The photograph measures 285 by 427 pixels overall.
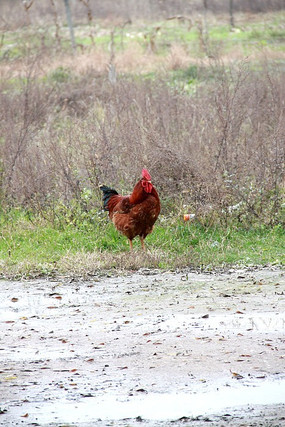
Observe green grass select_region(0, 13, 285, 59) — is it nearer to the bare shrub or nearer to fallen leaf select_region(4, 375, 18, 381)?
the bare shrub

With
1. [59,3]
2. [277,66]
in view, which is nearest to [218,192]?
[277,66]

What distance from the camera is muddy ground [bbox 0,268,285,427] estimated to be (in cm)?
489

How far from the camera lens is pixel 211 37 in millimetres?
30375

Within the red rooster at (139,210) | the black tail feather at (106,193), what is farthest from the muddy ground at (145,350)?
the black tail feather at (106,193)

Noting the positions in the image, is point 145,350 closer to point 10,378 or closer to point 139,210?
point 10,378

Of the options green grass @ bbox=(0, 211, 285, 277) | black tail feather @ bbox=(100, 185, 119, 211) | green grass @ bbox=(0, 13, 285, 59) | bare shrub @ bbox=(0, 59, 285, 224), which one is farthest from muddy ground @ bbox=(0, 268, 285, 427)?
green grass @ bbox=(0, 13, 285, 59)

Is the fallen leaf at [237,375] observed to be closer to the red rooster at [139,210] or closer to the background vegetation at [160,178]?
the background vegetation at [160,178]

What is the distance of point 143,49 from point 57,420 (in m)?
24.1

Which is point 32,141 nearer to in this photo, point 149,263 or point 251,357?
point 149,263

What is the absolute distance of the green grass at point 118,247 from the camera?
9.29m

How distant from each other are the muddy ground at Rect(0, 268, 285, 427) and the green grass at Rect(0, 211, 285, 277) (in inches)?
15.2

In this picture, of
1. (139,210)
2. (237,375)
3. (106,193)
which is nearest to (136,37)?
(106,193)

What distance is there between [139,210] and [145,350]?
3.66 meters

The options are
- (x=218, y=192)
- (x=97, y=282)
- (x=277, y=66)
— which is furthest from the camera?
(x=277, y=66)
